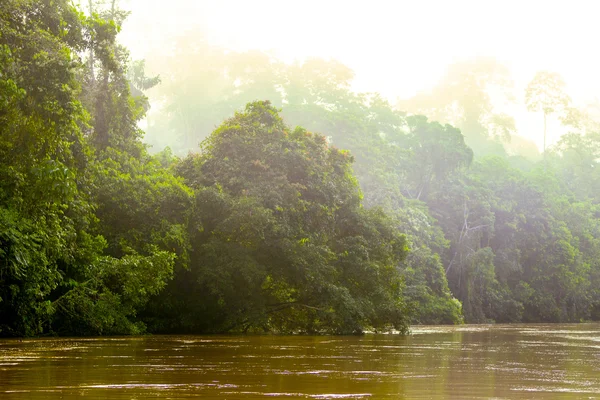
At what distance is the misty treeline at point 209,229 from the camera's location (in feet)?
46.9

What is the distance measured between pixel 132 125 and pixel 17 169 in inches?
403

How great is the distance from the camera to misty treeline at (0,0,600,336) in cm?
1429

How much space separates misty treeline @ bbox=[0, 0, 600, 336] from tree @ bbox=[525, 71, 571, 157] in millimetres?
21430

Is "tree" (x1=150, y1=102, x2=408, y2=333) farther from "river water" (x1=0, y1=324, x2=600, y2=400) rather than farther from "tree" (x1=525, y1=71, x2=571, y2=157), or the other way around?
"tree" (x1=525, y1=71, x2=571, y2=157)

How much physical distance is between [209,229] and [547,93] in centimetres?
4864

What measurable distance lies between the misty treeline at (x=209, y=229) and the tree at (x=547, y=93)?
70.3ft

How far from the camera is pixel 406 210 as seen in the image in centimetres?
3991

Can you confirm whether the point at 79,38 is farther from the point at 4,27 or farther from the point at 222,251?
the point at 222,251

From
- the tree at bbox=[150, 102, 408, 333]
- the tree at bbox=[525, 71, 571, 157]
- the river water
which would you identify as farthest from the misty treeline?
the tree at bbox=[525, 71, 571, 157]

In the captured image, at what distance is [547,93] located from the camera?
2480 inches

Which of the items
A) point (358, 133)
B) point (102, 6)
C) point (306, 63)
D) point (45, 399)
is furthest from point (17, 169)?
point (306, 63)

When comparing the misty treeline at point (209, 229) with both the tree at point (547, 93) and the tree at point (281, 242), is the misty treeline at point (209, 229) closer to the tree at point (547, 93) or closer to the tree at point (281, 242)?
the tree at point (281, 242)

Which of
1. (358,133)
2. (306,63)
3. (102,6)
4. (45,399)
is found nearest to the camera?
(45,399)

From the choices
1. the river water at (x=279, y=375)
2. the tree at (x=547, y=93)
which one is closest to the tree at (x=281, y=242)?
the river water at (x=279, y=375)
